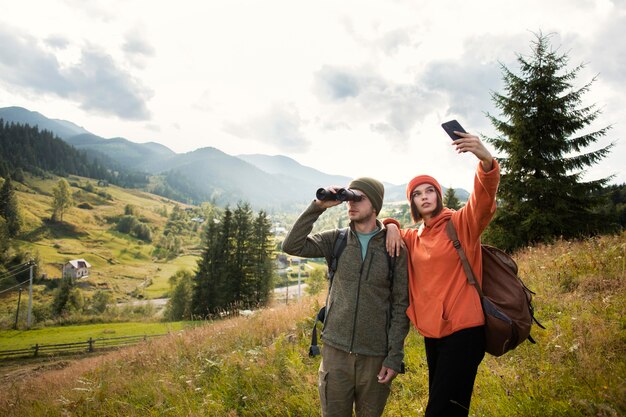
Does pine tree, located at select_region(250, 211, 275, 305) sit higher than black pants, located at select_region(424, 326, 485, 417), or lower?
lower

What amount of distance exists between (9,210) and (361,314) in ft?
430

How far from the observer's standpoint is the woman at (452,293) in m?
2.30

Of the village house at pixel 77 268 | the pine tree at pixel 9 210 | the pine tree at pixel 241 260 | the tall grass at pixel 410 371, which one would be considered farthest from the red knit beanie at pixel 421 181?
the pine tree at pixel 9 210

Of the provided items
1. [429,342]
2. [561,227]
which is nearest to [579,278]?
[429,342]

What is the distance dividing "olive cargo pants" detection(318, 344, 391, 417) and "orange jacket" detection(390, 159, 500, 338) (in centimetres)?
57

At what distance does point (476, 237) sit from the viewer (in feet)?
7.89

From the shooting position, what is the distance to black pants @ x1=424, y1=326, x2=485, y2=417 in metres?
2.29

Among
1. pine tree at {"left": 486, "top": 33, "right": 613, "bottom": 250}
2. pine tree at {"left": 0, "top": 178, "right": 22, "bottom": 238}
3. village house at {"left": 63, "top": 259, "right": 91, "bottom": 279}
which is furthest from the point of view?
pine tree at {"left": 0, "top": 178, "right": 22, "bottom": 238}

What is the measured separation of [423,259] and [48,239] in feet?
440

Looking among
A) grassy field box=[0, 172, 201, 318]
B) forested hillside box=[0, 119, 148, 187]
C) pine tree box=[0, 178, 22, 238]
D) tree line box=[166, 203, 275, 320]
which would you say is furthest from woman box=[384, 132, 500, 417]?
forested hillside box=[0, 119, 148, 187]

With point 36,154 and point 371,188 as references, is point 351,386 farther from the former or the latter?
point 36,154

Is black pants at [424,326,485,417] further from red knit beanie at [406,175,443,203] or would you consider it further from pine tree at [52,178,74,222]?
pine tree at [52,178,74,222]

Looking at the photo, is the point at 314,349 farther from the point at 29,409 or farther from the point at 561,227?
the point at 561,227

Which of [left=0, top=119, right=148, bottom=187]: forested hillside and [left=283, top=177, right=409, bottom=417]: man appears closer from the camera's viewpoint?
[left=283, top=177, right=409, bottom=417]: man
